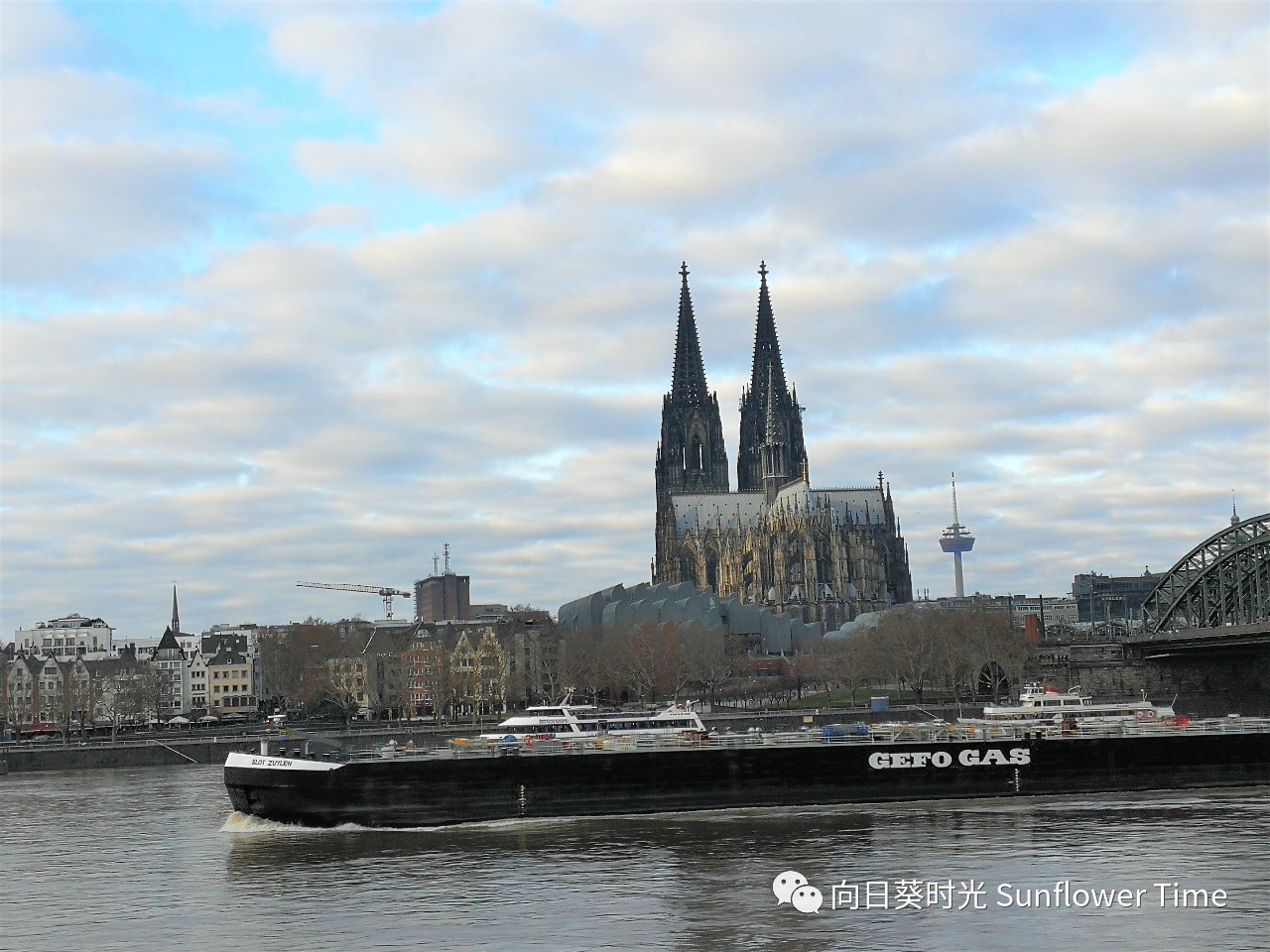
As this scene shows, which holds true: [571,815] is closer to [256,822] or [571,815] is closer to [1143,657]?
[256,822]

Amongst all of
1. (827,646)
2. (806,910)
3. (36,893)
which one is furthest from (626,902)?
(827,646)

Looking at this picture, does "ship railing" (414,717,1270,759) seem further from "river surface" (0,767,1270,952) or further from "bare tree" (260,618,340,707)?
"bare tree" (260,618,340,707)

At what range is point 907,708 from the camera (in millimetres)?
116500

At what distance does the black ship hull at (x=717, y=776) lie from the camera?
5359 centimetres

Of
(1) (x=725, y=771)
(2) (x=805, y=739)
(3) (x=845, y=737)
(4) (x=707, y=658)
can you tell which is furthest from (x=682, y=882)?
(4) (x=707, y=658)

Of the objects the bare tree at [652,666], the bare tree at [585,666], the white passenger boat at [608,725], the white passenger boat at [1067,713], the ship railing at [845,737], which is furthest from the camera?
the bare tree at [585,666]

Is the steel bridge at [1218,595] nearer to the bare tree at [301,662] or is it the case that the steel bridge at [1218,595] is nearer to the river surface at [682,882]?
the river surface at [682,882]

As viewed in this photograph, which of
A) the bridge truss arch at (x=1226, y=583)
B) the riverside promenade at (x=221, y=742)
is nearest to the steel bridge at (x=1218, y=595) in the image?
the bridge truss arch at (x=1226, y=583)

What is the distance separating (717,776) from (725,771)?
380 millimetres

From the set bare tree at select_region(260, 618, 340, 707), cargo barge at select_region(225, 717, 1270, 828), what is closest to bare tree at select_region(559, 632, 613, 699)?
bare tree at select_region(260, 618, 340, 707)

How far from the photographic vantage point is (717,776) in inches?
2185

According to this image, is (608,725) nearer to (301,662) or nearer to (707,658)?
(707,658)

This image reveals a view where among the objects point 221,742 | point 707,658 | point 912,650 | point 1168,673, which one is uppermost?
point 912,650

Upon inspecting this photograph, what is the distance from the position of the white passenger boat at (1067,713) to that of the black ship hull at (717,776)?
9.00ft
